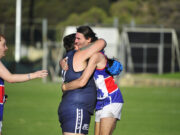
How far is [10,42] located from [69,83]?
121 feet

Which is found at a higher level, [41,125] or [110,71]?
[110,71]

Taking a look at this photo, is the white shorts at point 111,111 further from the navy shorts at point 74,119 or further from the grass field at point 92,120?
the grass field at point 92,120

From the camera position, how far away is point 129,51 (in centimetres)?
3525

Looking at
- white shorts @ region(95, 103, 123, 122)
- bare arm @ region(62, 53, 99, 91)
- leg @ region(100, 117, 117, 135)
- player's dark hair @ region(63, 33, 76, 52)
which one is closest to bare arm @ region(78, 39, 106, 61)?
bare arm @ region(62, 53, 99, 91)

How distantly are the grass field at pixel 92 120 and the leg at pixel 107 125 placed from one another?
4.55 metres

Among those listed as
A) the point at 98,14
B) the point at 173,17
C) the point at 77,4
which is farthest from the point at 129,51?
the point at 77,4

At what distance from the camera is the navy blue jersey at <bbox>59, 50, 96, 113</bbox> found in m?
6.46

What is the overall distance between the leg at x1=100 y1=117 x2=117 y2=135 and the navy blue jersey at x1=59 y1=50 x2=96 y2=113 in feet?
2.79

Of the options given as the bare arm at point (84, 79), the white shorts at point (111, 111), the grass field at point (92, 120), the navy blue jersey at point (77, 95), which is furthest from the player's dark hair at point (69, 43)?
the grass field at point (92, 120)

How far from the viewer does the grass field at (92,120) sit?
12445mm

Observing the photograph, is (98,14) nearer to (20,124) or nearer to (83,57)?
(20,124)

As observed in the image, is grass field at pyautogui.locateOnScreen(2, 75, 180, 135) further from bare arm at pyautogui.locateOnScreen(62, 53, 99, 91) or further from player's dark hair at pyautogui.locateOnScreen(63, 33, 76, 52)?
bare arm at pyautogui.locateOnScreen(62, 53, 99, 91)

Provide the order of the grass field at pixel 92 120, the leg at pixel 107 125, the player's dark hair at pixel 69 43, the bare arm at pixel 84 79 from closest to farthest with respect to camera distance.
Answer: the bare arm at pixel 84 79 → the player's dark hair at pixel 69 43 → the leg at pixel 107 125 → the grass field at pixel 92 120

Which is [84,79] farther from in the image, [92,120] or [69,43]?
[92,120]
